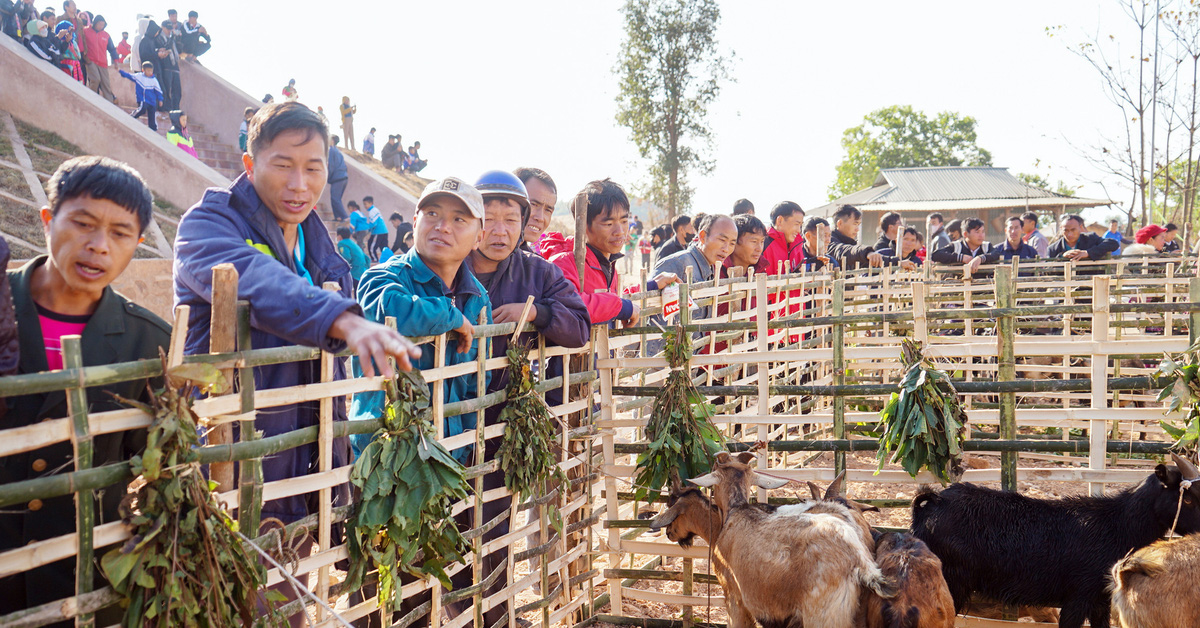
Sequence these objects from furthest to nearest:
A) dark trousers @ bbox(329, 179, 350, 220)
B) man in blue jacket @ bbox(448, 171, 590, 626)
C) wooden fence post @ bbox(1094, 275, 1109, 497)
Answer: dark trousers @ bbox(329, 179, 350, 220), wooden fence post @ bbox(1094, 275, 1109, 497), man in blue jacket @ bbox(448, 171, 590, 626)

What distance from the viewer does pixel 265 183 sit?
2.65 meters

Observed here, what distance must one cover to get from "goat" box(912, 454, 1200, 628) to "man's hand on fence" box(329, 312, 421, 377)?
2730 millimetres

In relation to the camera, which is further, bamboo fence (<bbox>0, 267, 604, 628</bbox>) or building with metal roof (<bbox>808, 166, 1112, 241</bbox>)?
building with metal roof (<bbox>808, 166, 1112, 241</bbox>)

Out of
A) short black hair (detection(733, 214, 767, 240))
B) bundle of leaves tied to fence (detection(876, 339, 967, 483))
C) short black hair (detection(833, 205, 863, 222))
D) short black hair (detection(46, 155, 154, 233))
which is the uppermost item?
short black hair (detection(833, 205, 863, 222))

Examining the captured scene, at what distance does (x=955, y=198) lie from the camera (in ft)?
125

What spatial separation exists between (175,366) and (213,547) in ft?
1.58

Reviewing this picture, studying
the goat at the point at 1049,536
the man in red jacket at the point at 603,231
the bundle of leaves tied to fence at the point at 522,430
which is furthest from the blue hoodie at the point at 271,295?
the goat at the point at 1049,536

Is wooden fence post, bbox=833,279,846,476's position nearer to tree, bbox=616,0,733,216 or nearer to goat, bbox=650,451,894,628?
goat, bbox=650,451,894,628

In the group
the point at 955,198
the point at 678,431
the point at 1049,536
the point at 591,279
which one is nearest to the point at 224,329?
the point at 678,431

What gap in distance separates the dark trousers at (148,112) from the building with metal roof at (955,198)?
86.1 feet

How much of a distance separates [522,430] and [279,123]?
1643mm

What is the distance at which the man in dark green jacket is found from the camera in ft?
6.52

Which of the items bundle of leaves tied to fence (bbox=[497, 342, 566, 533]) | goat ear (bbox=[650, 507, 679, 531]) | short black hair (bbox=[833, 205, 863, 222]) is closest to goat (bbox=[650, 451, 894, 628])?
goat ear (bbox=[650, 507, 679, 531])

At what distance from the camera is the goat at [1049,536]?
341 centimetres
